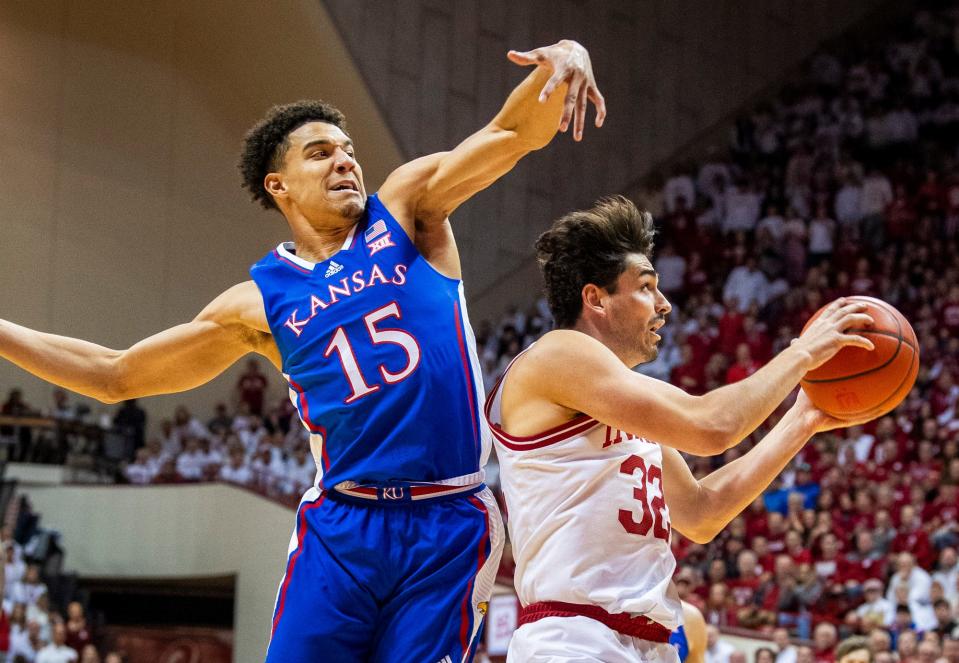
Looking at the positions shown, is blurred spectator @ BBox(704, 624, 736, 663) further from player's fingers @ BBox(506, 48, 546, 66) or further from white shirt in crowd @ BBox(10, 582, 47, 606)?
white shirt in crowd @ BBox(10, 582, 47, 606)

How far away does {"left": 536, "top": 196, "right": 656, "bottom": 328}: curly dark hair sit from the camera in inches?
136

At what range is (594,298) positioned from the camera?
3477 mm

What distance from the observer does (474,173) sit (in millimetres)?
3662

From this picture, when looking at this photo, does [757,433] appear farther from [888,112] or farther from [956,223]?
[888,112]

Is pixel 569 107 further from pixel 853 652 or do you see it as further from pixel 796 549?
pixel 796 549

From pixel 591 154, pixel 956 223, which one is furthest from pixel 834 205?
pixel 591 154

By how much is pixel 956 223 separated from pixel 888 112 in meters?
3.36

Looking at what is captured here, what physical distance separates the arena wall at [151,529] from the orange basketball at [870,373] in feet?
39.3

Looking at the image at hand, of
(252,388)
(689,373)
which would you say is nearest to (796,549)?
(689,373)

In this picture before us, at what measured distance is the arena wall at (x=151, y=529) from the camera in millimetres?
15078

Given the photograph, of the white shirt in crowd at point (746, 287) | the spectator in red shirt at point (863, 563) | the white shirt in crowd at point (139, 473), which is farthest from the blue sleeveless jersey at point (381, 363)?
the white shirt in crowd at point (139, 473)

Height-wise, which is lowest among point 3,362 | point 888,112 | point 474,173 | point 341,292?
point 341,292

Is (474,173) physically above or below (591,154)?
below

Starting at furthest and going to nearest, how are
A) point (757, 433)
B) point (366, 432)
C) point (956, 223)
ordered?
1. point (956, 223)
2. point (757, 433)
3. point (366, 432)
